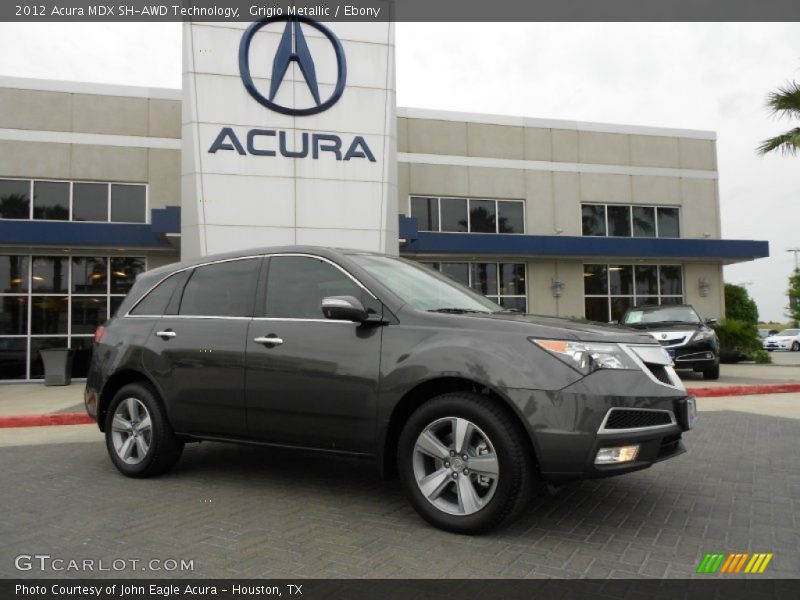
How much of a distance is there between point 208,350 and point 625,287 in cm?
1973

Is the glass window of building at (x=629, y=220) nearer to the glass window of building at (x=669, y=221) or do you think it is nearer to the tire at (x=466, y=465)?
the glass window of building at (x=669, y=221)

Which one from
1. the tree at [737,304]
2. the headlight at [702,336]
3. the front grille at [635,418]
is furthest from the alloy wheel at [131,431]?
the tree at [737,304]

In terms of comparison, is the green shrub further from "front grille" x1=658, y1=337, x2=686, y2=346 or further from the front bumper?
the front bumper

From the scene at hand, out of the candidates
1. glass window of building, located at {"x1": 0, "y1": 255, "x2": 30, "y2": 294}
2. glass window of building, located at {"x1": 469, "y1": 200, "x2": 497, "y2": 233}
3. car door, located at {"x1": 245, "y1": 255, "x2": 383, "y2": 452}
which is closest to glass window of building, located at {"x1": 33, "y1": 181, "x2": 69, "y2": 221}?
glass window of building, located at {"x1": 0, "y1": 255, "x2": 30, "y2": 294}

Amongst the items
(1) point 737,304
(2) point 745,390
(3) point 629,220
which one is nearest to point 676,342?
(2) point 745,390

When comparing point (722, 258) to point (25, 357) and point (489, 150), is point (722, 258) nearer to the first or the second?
point (489, 150)

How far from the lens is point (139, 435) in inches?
205

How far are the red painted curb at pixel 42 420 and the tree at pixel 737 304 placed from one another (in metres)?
30.2

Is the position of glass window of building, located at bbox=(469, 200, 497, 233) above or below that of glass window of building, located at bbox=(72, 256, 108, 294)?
above

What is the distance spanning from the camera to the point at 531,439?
3.54 metres

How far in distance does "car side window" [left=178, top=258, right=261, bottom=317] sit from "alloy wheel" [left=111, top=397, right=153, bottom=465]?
886 millimetres

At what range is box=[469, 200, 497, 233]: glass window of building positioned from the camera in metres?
21.0

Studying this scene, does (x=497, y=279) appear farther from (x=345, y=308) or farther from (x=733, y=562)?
(x=733, y=562)

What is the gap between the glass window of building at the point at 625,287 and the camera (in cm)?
2170
